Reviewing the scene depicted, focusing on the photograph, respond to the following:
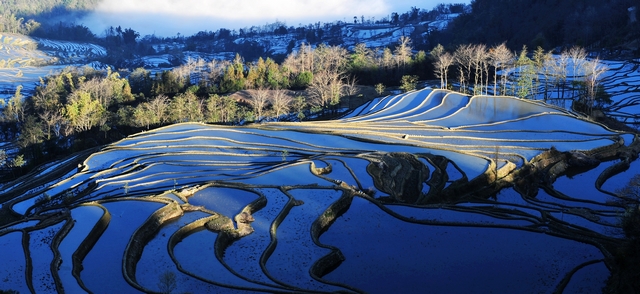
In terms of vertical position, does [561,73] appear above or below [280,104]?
above

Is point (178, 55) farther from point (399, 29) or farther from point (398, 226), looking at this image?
point (398, 226)

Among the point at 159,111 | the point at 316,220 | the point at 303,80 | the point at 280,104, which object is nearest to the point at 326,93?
the point at 280,104

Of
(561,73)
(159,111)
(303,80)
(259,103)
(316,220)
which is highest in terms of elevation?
(561,73)

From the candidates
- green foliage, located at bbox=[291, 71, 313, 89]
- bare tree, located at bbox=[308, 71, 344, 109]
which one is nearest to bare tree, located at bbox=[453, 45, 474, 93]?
bare tree, located at bbox=[308, 71, 344, 109]

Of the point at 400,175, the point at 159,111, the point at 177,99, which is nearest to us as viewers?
the point at 400,175

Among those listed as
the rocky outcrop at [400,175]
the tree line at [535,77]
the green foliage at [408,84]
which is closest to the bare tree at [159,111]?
the green foliage at [408,84]

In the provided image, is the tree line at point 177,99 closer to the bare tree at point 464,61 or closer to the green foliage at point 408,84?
the green foliage at point 408,84

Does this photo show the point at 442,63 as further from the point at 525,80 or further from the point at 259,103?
the point at 259,103
